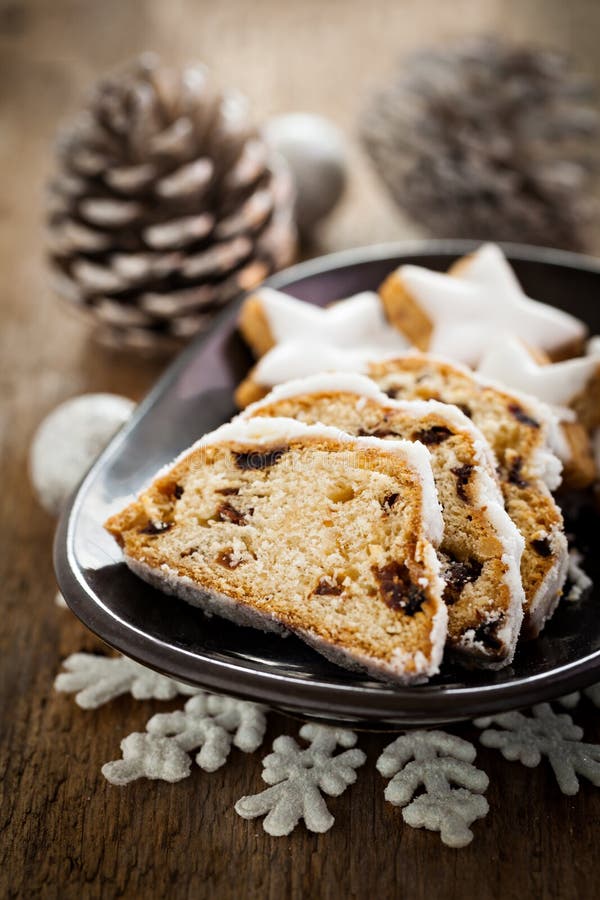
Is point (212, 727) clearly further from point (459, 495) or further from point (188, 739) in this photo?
point (459, 495)

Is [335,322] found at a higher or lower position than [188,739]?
higher

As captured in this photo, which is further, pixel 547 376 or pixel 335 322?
pixel 335 322

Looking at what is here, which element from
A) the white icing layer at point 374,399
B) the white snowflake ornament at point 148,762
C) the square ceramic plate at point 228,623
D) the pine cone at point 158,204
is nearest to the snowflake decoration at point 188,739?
the white snowflake ornament at point 148,762

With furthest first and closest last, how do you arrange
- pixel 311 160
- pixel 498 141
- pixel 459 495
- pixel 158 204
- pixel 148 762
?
pixel 311 160 → pixel 498 141 → pixel 158 204 → pixel 148 762 → pixel 459 495

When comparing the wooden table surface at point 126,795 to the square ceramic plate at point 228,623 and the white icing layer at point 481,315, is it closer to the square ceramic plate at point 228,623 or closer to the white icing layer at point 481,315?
the square ceramic plate at point 228,623

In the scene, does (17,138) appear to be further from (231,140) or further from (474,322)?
(474,322)

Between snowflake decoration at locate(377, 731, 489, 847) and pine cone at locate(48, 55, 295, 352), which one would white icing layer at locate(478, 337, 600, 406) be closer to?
snowflake decoration at locate(377, 731, 489, 847)

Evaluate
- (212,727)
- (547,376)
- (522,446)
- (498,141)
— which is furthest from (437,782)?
(498,141)
